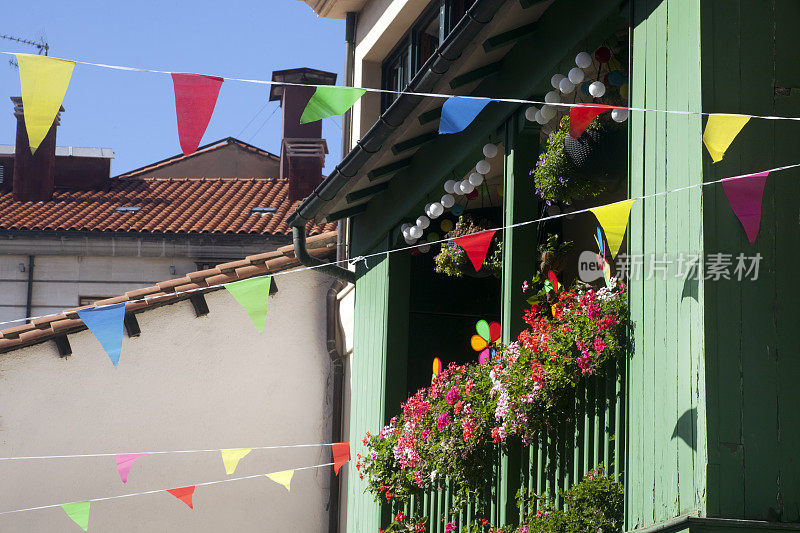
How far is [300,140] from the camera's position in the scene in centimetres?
1827

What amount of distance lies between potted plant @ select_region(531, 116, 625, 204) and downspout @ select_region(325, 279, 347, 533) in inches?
204

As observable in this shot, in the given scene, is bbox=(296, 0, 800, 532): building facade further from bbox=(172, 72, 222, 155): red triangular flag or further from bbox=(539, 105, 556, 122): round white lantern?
bbox=(172, 72, 222, 155): red triangular flag

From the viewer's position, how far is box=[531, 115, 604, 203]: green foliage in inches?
219

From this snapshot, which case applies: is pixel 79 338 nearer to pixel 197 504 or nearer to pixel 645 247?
pixel 197 504

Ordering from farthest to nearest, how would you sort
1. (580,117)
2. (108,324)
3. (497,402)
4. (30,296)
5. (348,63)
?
(30,296) → (348,63) → (108,324) → (497,402) → (580,117)

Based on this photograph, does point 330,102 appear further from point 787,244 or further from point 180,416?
point 180,416

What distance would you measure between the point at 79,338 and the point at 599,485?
717 centimetres

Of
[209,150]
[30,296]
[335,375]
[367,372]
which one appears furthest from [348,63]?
[209,150]

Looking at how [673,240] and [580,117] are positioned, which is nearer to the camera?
[673,240]

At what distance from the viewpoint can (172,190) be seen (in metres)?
17.9

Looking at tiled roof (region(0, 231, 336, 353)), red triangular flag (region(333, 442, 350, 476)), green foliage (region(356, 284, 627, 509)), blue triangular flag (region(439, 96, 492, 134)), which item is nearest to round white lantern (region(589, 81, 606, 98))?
blue triangular flag (region(439, 96, 492, 134))

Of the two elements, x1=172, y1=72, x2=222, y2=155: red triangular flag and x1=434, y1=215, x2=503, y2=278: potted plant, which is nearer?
x1=172, y1=72, x2=222, y2=155: red triangular flag

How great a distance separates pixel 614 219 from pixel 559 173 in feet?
4.50

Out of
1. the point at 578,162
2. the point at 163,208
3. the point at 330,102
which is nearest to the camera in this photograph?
the point at 330,102
